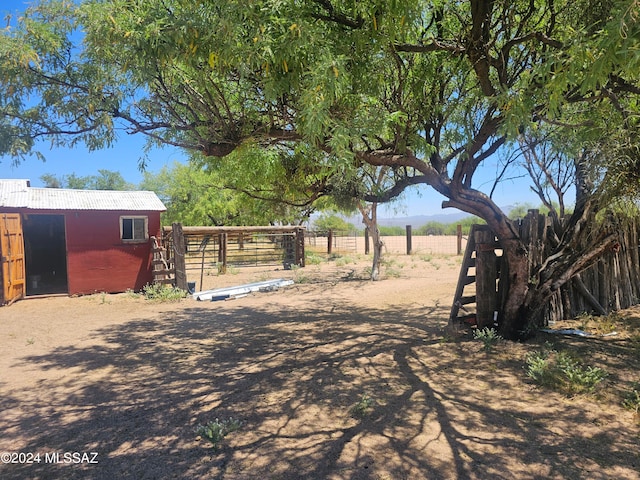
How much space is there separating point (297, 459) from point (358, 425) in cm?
69

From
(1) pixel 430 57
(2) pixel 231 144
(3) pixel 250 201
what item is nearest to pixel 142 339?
(2) pixel 231 144

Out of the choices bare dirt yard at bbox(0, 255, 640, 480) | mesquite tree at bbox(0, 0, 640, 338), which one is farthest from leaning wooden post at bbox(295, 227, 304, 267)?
mesquite tree at bbox(0, 0, 640, 338)

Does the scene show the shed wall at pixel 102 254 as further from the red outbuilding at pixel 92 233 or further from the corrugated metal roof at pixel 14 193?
the corrugated metal roof at pixel 14 193

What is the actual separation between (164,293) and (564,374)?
953 cm

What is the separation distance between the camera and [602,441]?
3.14 meters

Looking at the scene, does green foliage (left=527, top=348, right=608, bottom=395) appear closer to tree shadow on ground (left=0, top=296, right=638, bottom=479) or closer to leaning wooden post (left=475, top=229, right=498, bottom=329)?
tree shadow on ground (left=0, top=296, right=638, bottom=479)

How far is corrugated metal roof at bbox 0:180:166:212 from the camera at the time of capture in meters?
11.5

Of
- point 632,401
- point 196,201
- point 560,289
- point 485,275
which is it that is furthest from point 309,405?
point 196,201

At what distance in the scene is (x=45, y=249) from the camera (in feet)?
50.5

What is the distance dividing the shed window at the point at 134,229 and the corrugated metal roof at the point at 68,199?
1.48 feet

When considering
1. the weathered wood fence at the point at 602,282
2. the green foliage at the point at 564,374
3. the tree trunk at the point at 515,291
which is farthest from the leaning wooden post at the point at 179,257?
the green foliage at the point at 564,374

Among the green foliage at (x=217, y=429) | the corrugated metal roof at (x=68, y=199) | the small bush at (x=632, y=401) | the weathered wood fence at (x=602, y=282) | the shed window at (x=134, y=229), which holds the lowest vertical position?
the green foliage at (x=217, y=429)

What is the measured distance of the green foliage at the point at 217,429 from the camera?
11.0ft

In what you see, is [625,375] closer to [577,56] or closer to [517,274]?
[517,274]
